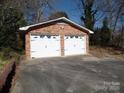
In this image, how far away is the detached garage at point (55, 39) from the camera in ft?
70.8

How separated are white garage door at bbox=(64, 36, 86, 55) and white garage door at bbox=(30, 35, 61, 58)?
1060 mm

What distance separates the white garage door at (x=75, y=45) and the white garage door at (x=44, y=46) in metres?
1.06

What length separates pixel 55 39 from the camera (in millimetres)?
22828

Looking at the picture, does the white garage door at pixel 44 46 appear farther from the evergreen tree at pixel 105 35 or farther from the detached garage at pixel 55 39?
the evergreen tree at pixel 105 35

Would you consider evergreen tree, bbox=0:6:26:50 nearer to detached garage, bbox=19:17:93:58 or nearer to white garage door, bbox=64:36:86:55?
detached garage, bbox=19:17:93:58

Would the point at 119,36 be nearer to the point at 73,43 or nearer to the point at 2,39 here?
the point at 73,43

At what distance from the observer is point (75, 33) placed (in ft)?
78.9

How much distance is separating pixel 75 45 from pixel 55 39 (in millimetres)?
2412

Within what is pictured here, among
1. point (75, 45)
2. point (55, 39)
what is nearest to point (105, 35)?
point (75, 45)

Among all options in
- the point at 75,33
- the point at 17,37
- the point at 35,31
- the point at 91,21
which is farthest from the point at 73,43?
the point at 91,21

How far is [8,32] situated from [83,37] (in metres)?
9.06

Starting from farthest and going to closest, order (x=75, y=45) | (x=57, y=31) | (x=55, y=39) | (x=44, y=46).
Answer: (x=75, y=45)
(x=57, y=31)
(x=55, y=39)
(x=44, y=46)

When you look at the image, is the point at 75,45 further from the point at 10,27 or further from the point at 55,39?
the point at 10,27

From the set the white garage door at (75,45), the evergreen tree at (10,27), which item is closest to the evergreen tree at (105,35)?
the white garage door at (75,45)
